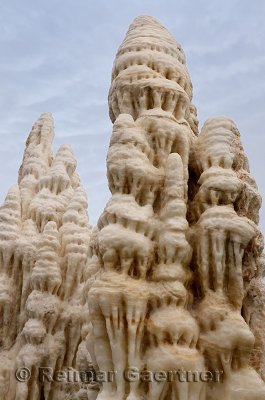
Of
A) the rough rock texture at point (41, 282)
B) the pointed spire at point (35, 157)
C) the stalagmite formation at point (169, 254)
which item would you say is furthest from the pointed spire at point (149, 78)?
the pointed spire at point (35, 157)

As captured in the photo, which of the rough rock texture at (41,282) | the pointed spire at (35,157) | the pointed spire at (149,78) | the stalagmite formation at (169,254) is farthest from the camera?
the pointed spire at (35,157)

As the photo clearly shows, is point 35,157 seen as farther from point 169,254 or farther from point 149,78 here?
point 169,254

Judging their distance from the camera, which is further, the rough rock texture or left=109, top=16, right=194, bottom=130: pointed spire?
the rough rock texture

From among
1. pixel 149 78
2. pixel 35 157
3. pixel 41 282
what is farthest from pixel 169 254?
pixel 35 157

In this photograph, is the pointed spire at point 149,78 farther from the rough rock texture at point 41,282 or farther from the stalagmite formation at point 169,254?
the rough rock texture at point 41,282

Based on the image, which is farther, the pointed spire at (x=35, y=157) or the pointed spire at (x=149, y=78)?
the pointed spire at (x=35, y=157)

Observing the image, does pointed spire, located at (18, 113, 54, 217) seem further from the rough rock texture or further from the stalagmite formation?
the stalagmite formation

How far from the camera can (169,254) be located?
7.09 m

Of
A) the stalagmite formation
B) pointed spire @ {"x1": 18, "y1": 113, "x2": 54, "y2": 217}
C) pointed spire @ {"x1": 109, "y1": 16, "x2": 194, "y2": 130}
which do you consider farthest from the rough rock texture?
pointed spire @ {"x1": 109, "y1": 16, "x2": 194, "y2": 130}

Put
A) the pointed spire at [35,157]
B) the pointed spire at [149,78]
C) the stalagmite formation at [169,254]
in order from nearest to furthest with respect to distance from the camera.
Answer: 1. the stalagmite formation at [169,254]
2. the pointed spire at [149,78]
3. the pointed spire at [35,157]

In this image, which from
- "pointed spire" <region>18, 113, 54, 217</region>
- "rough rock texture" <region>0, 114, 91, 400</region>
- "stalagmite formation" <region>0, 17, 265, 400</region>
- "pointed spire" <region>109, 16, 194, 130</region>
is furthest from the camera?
"pointed spire" <region>18, 113, 54, 217</region>

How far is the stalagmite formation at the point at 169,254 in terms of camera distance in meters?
6.70

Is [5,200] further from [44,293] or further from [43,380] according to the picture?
[43,380]

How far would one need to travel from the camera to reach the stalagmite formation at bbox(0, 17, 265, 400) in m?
6.70
